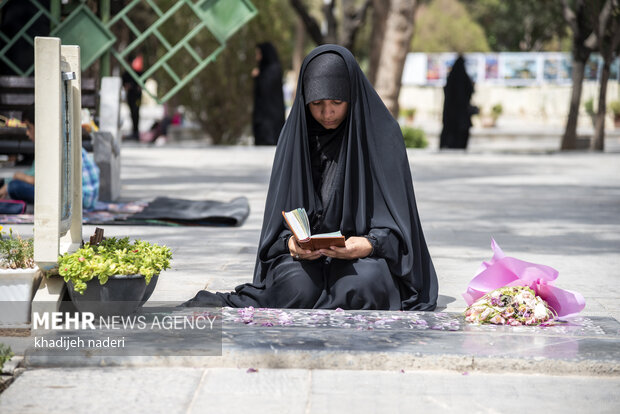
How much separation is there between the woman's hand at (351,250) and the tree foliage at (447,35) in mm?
43109

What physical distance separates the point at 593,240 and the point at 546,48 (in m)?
44.2

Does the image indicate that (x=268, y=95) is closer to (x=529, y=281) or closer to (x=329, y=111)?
(x=329, y=111)

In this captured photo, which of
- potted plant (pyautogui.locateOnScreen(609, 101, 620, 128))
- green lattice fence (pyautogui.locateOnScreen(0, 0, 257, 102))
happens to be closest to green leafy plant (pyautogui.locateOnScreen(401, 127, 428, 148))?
green lattice fence (pyautogui.locateOnScreen(0, 0, 257, 102))

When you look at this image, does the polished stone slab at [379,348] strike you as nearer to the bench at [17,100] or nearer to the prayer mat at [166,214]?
the prayer mat at [166,214]

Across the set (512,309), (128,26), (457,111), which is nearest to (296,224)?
(512,309)

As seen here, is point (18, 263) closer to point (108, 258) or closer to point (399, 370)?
point (108, 258)

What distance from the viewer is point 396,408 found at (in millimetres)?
3254

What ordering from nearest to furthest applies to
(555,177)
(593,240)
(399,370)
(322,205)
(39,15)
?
(399,370) < (322,205) < (593,240) < (39,15) < (555,177)

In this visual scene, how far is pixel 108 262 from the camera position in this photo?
3939 millimetres

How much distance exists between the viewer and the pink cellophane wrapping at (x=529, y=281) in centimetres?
427

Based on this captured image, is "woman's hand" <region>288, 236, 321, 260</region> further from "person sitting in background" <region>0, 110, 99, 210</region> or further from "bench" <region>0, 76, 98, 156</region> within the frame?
"bench" <region>0, 76, 98, 156</region>

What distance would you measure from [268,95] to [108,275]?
13.9 metres

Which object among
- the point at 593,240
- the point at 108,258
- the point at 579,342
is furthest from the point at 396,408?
the point at 593,240

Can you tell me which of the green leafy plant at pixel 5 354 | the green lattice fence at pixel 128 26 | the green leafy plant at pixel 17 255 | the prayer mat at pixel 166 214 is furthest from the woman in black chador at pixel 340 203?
the green lattice fence at pixel 128 26
